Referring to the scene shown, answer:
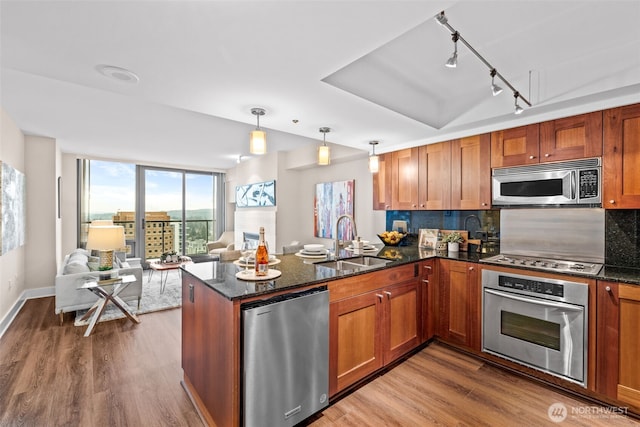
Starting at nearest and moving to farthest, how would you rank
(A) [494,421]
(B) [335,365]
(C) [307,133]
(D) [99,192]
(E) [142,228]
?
(A) [494,421], (B) [335,365], (C) [307,133], (D) [99,192], (E) [142,228]

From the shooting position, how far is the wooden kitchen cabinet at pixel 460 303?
8.92 ft

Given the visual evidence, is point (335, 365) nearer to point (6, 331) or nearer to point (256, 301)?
point (256, 301)

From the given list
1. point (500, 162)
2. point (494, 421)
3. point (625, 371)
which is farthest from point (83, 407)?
point (500, 162)

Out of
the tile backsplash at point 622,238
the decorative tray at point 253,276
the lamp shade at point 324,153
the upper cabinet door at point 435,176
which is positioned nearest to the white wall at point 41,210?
the lamp shade at point 324,153

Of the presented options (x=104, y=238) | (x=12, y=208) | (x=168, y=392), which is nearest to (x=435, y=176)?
(x=168, y=392)

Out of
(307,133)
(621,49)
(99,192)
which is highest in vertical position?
(621,49)

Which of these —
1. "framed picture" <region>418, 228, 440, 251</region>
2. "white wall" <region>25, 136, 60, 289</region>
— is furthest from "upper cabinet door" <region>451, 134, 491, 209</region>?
"white wall" <region>25, 136, 60, 289</region>

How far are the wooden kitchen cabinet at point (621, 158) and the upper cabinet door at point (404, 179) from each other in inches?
65.8

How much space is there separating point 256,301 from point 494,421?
1.75 meters

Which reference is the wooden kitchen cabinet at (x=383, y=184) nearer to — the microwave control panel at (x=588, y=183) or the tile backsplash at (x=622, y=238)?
the microwave control panel at (x=588, y=183)

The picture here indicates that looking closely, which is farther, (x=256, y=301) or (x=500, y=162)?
(x=500, y=162)

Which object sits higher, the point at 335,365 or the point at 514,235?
the point at 514,235

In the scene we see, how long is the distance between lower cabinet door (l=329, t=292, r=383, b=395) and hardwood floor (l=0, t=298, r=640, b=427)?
0.51 ft

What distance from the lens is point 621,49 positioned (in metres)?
1.98
